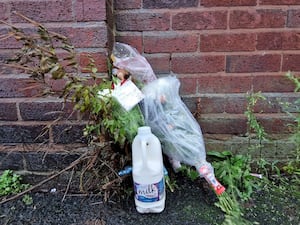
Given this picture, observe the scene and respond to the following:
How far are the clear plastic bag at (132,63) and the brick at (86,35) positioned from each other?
13cm

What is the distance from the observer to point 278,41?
1659 millimetres

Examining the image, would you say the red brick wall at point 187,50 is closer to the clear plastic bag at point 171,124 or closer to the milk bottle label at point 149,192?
the clear plastic bag at point 171,124

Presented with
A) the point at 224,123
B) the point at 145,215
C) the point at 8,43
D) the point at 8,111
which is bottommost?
the point at 145,215

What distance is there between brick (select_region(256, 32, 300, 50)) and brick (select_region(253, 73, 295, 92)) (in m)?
0.14

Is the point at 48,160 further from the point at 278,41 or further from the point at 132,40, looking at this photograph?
the point at 278,41

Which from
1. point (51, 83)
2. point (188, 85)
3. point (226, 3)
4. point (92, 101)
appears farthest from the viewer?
point (188, 85)

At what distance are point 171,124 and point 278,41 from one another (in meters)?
0.69

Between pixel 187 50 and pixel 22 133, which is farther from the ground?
pixel 187 50

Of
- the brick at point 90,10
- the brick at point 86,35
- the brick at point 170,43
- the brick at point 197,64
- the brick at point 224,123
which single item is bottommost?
the brick at point 224,123

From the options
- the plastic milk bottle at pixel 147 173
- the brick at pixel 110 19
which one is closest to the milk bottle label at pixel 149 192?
the plastic milk bottle at pixel 147 173

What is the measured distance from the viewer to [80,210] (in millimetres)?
1445

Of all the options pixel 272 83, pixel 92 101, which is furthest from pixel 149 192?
pixel 272 83

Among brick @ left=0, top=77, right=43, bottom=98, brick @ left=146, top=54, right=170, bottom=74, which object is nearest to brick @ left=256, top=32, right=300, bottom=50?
brick @ left=146, top=54, right=170, bottom=74

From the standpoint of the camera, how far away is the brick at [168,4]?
163 cm
